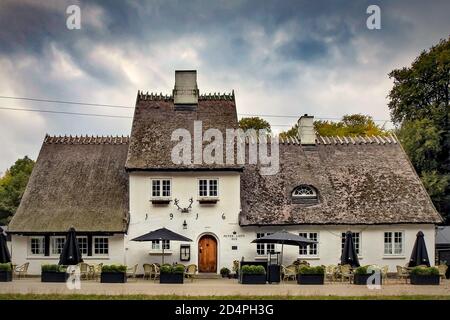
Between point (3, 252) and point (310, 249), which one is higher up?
point (3, 252)

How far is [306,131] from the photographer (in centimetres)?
4041

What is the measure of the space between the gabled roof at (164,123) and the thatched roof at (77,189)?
2446 millimetres

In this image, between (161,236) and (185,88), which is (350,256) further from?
(185,88)

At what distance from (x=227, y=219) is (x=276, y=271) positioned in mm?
5968

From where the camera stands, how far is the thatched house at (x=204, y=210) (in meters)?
35.3

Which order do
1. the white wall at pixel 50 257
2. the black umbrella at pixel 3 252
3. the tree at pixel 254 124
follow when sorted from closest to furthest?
the black umbrella at pixel 3 252 → the white wall at pixel 50 257 → the tree at pixel 254 124

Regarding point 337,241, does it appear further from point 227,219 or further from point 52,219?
point 52,219

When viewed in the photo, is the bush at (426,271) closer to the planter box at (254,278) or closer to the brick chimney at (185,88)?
the planter box at (254,278)

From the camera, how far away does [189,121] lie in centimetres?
3753

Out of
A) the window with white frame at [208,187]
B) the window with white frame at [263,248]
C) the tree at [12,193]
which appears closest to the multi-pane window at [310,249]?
the window with white frame at [263,248]

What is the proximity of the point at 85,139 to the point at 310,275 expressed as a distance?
16.6 metres

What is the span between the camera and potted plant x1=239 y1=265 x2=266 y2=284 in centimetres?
2984

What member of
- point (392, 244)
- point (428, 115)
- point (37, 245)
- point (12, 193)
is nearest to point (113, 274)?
point (37, 245)
